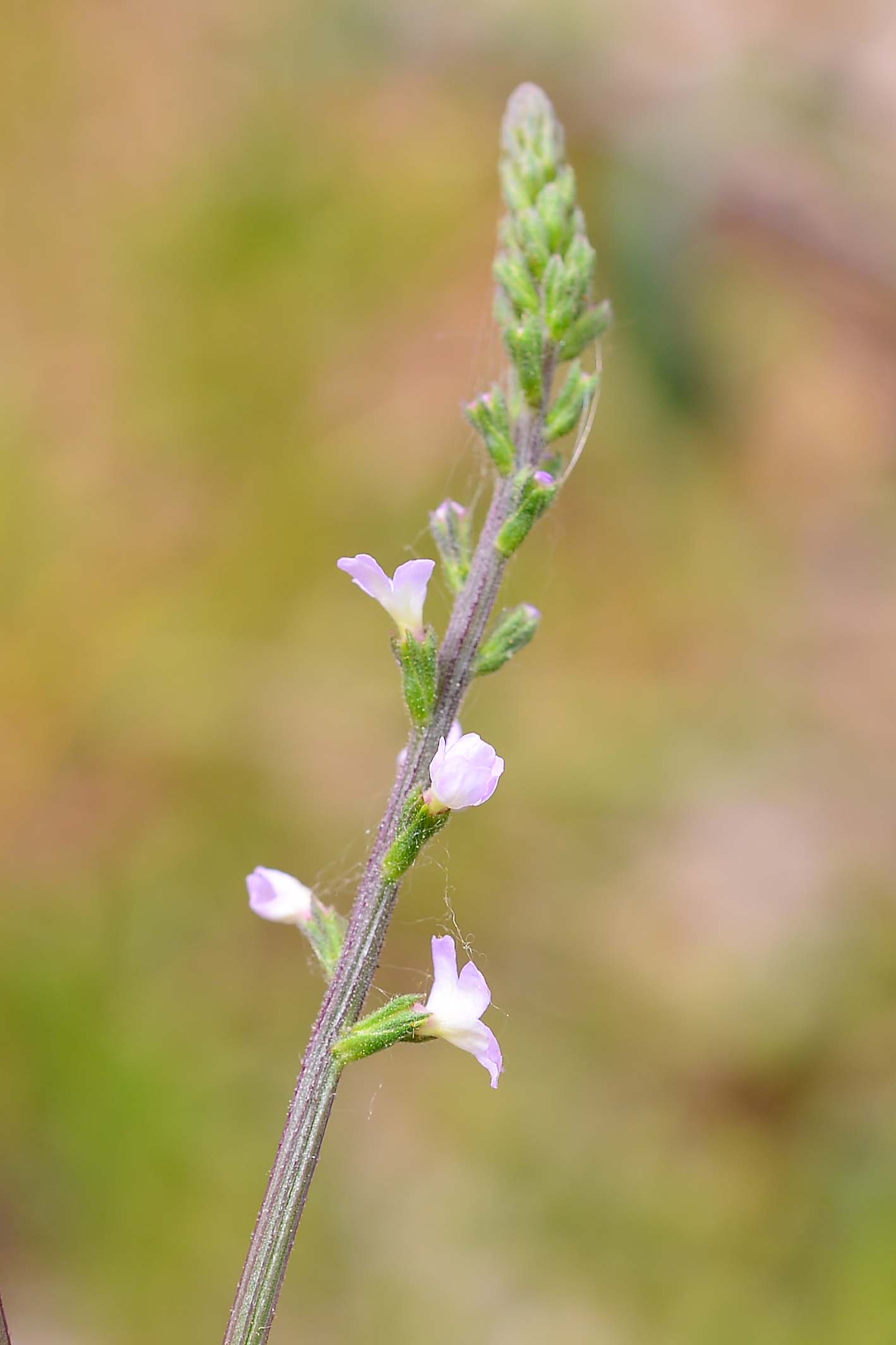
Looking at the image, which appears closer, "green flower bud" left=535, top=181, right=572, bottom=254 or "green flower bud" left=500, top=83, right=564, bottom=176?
"green flower bud" left=535, top=181, right=572, bottom=254

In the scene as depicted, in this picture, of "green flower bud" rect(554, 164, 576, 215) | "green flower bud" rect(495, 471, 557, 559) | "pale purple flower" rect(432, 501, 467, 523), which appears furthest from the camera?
"green flower bud" rect(554, 164, 576, 215)

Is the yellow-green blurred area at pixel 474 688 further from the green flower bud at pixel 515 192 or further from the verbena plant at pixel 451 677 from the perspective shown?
the green flower bud at pixel 515 192

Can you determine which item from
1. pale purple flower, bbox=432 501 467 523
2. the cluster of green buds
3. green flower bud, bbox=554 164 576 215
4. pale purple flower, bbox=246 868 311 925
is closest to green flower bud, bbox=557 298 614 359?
the cluster of green buds

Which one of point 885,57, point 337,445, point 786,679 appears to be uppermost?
point 885,57

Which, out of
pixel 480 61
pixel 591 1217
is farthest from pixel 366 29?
pixel 591 1217

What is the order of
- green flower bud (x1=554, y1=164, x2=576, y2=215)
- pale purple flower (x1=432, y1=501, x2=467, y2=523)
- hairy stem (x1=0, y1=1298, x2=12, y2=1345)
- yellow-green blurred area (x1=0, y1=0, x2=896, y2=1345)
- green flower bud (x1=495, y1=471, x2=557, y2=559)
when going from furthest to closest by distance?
1. yellow-green blurred area (x1=0, y1=0, x2=896, y2=1345)
2. green flower bud (x1=554, y1=164, x2=576, y2=215)
3. pale purple flower (x1=432, y1=501, x2=467, y2=523)
4. green flower bud (x1=495, y1=471, x2=557, y2=559)
5. hairy stem (x1=0, y1=1298, x2=12, y2=1345)

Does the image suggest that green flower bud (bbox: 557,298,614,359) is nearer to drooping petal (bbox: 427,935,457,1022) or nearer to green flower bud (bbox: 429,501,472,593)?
green flower bud (bbox: 429,501,472,593)

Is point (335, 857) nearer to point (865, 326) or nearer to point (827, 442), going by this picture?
point (827, 442)

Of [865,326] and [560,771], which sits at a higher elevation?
[865,326]

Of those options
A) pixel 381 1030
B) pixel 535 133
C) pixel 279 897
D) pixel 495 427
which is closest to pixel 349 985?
pixel 381 1030
